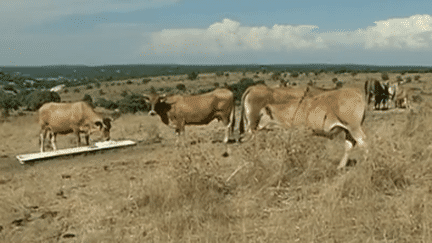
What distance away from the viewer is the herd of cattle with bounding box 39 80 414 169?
6.14 metres

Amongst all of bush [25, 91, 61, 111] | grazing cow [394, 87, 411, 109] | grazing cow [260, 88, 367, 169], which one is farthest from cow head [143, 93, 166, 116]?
bush [25, 91, 61, 111]

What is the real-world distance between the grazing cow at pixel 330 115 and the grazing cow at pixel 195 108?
598 cm

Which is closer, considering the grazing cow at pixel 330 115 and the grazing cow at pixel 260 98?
the grazing cow at pixel 330 115

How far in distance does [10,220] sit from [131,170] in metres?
2.57

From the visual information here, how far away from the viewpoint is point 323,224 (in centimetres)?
362

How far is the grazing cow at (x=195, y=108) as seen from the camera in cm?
1251

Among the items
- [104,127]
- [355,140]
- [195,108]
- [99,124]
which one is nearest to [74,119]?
[99,124]

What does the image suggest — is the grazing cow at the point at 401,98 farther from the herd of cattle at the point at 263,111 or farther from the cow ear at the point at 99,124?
the cow ear at the point at 99,124

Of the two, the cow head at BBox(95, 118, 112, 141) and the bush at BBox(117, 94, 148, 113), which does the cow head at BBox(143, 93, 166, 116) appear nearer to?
the cow head at BBox(95, 118, 112, 141)

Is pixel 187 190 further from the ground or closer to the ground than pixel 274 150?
closer to the ground

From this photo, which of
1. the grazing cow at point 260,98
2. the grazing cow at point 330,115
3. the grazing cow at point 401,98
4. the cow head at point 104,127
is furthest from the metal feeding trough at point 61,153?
the grazing cow at point 401,98

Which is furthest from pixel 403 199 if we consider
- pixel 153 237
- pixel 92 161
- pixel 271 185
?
pixel 92 161

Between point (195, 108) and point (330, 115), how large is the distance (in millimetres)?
6831

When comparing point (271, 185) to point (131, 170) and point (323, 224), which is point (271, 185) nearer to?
point (323, 224)
